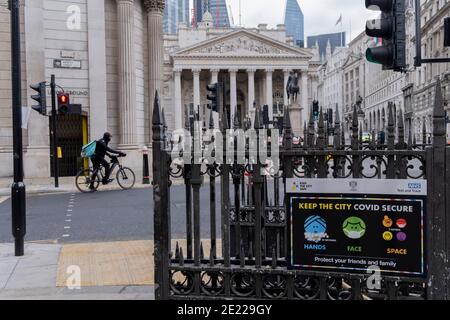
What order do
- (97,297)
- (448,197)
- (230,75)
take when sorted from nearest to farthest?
1. (448,197)
2. (97,297)
3. (230,75)

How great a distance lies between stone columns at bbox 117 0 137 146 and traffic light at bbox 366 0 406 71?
786 inches

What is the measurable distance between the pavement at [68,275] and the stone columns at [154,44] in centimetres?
2096

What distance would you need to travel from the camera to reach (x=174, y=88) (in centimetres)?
9888

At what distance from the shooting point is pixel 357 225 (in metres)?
3.76

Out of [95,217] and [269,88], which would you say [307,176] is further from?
[269,88]

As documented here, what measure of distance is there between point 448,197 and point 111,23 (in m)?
24.7

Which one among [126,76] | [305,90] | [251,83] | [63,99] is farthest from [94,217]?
[305,90]

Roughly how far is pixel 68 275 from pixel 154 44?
23.6 metres

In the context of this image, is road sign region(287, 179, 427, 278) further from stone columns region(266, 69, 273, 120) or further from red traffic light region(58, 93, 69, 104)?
stone columns region(266, 69, 273, 120)

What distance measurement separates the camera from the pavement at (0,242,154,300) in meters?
5.14

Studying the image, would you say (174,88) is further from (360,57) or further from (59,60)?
(59,60)

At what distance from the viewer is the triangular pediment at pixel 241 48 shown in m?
95.1

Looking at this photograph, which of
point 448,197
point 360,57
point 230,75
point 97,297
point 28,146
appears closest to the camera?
point 448,197
